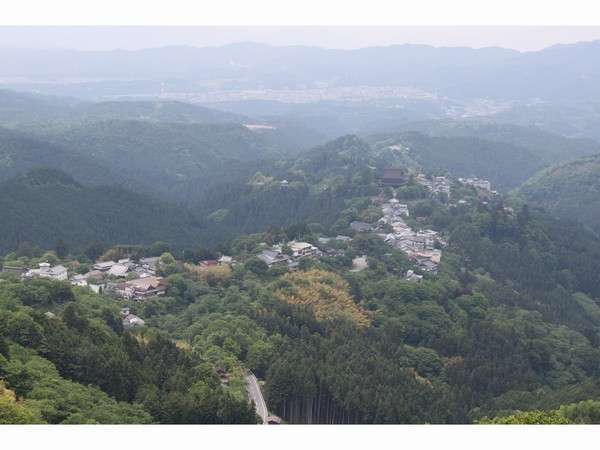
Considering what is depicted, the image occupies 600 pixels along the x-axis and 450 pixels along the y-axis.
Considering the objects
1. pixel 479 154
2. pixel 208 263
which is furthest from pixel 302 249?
pixel 479 154

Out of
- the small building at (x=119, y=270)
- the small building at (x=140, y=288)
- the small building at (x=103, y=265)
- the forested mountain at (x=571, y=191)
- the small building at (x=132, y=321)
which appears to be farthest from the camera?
the forested mountain at (x=571, y=191)

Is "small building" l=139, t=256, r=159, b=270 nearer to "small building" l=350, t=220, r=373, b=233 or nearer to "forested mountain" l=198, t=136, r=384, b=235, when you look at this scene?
"small building" l=350, t=220, r=373, b=233

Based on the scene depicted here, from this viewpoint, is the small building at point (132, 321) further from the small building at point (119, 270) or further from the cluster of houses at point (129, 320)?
the small building at point (119, 270)

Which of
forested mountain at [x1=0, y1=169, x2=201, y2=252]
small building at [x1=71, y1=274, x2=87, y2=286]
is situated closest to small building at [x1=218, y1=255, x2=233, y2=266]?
small building at [x1=71, y1=274, x2=87, y2=286]

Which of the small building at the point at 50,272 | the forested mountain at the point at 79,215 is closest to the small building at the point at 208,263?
the small building at the point at 50,272

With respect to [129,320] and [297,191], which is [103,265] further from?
[297,191]

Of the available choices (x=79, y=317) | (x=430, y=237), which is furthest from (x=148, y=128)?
(x=79, y=317)
